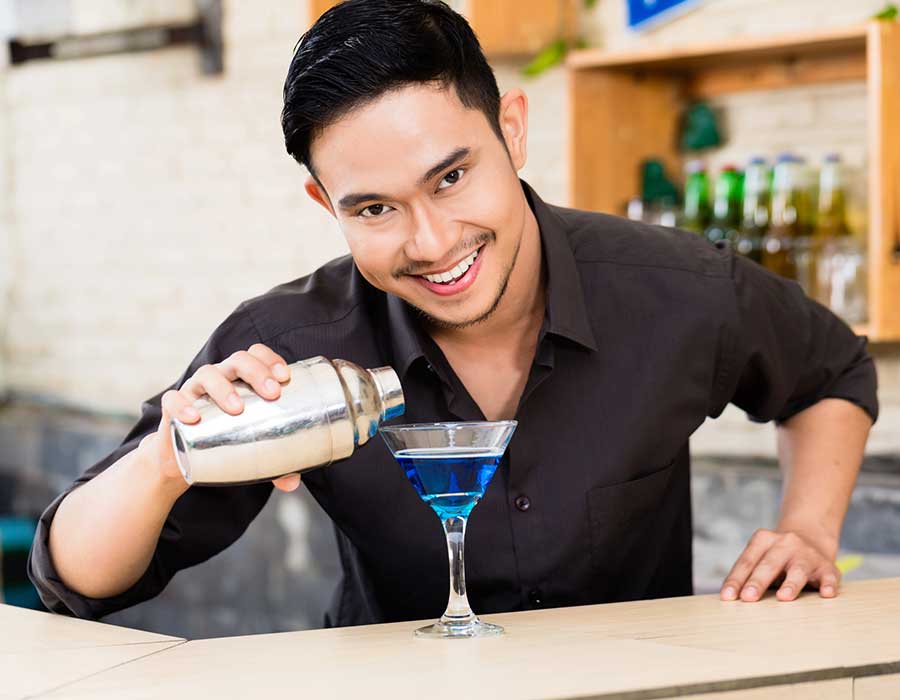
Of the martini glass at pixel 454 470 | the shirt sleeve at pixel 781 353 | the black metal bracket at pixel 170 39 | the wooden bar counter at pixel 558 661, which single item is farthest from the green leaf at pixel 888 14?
the black metal bracket at pixel 170 39

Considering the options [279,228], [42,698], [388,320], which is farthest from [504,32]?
[42,698]

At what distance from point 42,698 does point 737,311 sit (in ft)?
3.53

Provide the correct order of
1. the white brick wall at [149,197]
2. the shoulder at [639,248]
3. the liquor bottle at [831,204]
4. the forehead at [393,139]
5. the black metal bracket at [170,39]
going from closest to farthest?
1. the forehead at [393,139]
2. the shoulder at [639,248]
3. the liquor bottle at [831,204]
4. the white brick wall at [149,197]
5. the black metal bracket at [170,39]

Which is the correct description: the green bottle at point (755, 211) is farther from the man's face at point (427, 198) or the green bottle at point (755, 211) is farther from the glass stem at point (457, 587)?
the glass stem at point (457, 587)

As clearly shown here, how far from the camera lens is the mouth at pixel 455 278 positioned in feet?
5.00

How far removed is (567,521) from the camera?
1688mm

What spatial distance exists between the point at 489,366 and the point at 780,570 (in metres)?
0.46

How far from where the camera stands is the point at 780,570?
5.05ft

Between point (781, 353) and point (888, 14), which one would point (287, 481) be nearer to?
point (781, 353)

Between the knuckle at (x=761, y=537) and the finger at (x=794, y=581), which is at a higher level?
the knuckle at (x=761, y=537)

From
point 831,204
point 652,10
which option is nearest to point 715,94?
point 652,10

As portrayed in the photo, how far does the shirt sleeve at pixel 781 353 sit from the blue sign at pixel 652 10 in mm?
1174

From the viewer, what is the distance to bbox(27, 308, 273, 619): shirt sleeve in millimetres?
1563

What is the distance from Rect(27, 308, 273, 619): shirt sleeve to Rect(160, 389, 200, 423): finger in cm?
33
